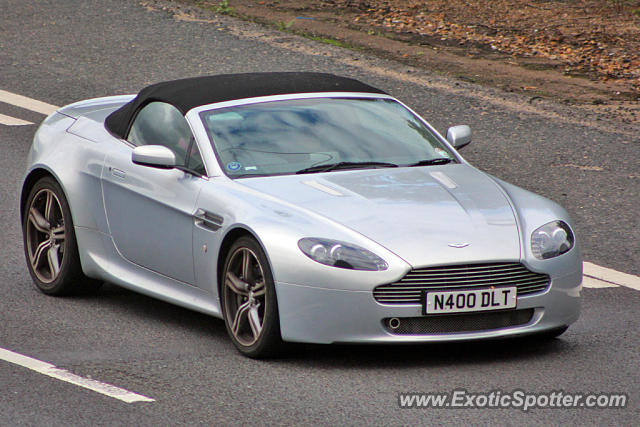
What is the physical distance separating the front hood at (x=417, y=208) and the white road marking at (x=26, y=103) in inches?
280

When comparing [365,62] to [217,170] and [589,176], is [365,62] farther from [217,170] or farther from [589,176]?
[217,170]

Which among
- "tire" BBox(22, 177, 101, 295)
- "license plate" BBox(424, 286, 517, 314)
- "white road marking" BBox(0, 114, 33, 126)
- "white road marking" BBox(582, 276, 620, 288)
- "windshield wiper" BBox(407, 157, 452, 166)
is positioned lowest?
"white road marking" BBox(0, 114, 33, 126)

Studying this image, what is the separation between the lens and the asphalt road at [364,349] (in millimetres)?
5809

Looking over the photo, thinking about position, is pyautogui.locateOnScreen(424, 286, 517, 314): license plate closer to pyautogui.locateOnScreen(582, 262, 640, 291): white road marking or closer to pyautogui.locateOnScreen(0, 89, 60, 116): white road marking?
pyautogui.locateOnScreen(582, 262, 640, 291): white road marking

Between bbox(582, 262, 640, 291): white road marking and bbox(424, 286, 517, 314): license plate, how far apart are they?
234 centimetres

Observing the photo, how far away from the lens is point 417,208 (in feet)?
22.3

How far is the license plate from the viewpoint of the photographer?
637cm

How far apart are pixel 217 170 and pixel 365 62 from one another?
8.56 m

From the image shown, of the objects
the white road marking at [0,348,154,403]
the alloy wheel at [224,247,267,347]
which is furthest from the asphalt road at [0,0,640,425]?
the alloy wheel at [224,247,267,347]

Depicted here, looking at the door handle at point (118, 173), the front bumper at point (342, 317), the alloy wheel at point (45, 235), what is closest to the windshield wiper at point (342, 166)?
the front bumper at point (342, 317)

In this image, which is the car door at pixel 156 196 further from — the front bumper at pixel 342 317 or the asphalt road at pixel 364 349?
the front bumper at pixel 342 317

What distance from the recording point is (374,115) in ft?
26.4

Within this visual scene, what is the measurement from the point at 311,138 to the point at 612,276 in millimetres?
2575

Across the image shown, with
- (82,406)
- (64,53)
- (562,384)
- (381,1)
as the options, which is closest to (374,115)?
(562,384)
